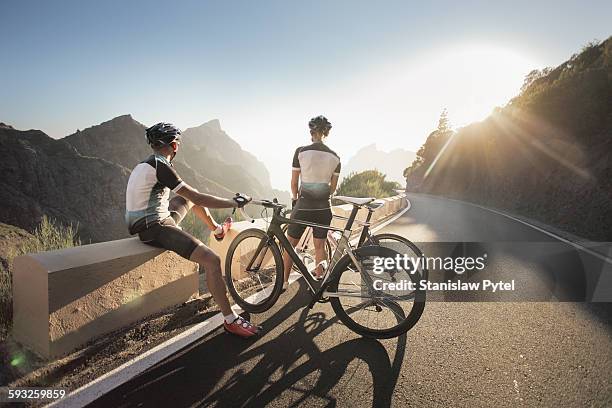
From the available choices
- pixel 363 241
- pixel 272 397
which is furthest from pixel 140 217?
pixel 363 241

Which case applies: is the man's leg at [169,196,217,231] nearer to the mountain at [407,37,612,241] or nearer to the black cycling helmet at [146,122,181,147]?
the black cycling helmet at [146,122,181,147]

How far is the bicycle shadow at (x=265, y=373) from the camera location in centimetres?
230

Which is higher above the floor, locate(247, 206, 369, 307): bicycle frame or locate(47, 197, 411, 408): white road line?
locate(247, 206, 369, 307): bicycle frame

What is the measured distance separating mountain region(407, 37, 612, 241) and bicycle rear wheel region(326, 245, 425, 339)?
442 inches

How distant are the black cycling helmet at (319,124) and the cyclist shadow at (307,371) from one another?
7.96 ft

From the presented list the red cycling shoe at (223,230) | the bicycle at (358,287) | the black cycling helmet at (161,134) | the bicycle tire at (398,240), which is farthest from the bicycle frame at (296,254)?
the black cycling helmet at (161,134)

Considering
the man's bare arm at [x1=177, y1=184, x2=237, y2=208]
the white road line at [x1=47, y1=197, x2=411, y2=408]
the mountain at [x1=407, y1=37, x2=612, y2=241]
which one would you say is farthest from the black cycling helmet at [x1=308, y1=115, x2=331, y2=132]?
the mountain at [x1=407, y1=37, x2=612, y2=241]

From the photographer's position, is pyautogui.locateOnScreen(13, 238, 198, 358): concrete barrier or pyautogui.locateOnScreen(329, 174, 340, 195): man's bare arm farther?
pyautogui.locateOnScreen(329, 174, 340, 195): man's bare arm

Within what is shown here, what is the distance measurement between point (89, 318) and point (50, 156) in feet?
207

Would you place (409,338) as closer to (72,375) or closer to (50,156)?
(72,375)

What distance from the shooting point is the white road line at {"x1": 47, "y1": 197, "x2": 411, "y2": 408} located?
227 cm

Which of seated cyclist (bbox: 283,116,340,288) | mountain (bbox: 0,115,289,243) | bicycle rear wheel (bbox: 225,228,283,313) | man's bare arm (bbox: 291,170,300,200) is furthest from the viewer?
mountain (bbox: 0,115,289,243)

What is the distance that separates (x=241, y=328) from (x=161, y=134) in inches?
84.8

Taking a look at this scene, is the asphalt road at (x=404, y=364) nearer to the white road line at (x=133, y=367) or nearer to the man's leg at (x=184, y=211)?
the white road line at (x=133, y=367)
